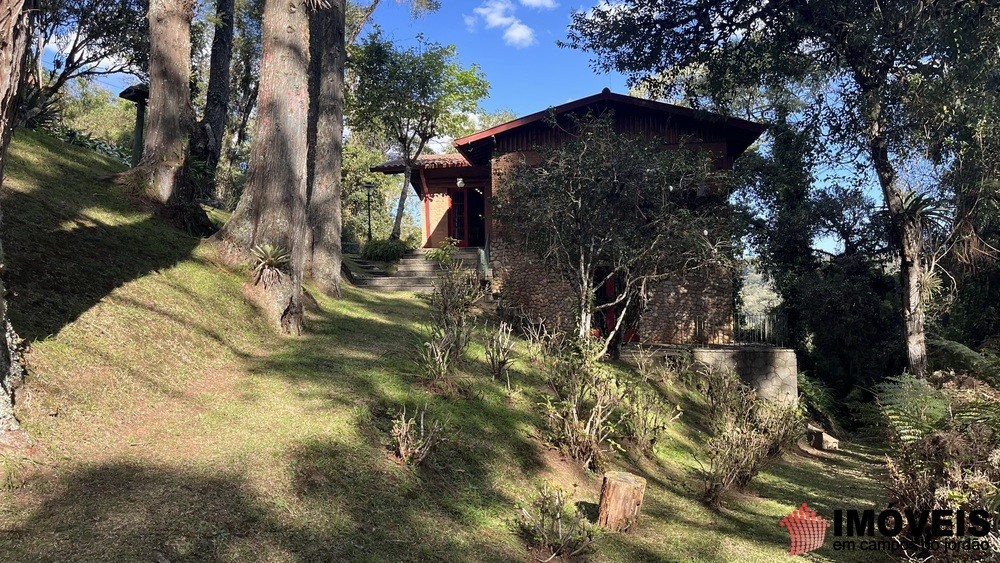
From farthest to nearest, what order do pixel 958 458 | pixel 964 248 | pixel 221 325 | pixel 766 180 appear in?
pixel 766 180, pixel 964 248, pixel 221 325, pixel 958 458

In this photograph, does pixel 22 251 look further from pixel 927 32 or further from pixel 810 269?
pixel 810 269

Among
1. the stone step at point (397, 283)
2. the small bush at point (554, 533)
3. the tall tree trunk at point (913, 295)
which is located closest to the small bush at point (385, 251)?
the stone step at point (397, 283)

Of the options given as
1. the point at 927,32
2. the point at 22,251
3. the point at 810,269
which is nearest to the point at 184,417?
the point at 22,251

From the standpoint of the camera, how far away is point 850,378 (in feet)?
48.8

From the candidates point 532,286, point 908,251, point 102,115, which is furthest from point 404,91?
point 102,115

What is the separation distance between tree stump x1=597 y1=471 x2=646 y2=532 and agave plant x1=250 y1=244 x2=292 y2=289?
5402mm

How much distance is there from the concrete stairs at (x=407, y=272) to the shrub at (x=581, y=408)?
6.58 metres

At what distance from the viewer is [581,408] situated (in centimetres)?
702

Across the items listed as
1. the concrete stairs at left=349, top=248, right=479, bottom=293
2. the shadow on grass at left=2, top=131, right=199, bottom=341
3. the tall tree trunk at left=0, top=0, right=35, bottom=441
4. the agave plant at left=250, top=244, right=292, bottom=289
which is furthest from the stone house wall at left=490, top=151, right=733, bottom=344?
the tall tree trunk at left=0, top=0, right=35, bottom=441

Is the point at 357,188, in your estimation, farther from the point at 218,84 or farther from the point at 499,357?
the point at 499,357

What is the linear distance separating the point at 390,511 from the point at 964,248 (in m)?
13.2

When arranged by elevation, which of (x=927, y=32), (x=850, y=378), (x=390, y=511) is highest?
(x=927, y=32)

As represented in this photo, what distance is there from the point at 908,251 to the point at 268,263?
12.9 meters

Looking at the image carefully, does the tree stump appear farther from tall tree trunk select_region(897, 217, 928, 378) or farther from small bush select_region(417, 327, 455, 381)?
tall tree trunk select_region(897, 217, 928, 378)
